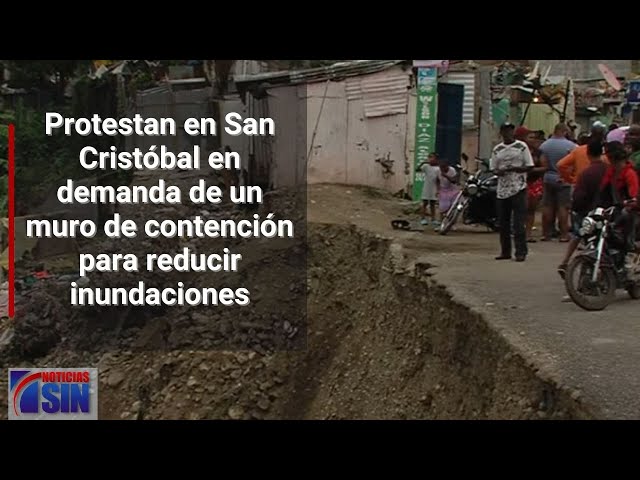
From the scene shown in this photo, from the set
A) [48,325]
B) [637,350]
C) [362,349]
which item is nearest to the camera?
[637,350]

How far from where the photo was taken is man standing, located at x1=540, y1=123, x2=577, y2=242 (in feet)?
22.4

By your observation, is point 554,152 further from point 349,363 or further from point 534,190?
point 349,363

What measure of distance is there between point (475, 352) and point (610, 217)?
41.2 inches

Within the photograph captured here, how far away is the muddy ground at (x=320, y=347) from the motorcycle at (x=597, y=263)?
607 millimetres

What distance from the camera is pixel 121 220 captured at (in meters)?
3.97

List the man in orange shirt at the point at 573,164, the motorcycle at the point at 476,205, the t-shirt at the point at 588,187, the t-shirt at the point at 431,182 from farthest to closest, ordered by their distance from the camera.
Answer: the t-shirt at the point at 431,182, the motorcycle at the point at 476,205, the man in orange shirt at the point at 573,164, the t-shirt at the point at 588,187

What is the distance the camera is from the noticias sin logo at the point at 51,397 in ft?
12.1

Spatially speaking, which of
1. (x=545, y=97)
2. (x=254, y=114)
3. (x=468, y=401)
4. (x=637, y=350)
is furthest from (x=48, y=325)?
(x=545, y=97)

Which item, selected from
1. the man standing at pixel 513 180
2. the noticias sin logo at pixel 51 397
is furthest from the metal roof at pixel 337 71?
the noticias sin logo at pixel 51 397

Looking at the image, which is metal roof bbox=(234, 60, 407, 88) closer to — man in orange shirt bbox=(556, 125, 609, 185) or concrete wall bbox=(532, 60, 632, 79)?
man in orange shirt bbox=(556, 125, 609, 185)

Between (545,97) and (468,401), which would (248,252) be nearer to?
(468,401)

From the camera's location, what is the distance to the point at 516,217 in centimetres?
589

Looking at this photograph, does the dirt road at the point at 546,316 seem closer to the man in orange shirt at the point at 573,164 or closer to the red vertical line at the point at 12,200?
the man in orange shirt at the point at 573,164

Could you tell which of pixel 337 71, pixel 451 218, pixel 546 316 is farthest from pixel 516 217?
pixel 337 71
